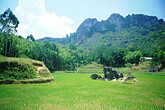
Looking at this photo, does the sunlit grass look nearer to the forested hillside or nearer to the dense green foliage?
the dense green foliage

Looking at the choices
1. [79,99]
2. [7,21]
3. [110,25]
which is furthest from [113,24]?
[79,99]

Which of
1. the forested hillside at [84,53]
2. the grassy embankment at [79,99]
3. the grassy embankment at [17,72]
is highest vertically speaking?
the forested hillside at [84,53]

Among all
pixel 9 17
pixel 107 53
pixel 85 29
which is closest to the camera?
pixel 9 17

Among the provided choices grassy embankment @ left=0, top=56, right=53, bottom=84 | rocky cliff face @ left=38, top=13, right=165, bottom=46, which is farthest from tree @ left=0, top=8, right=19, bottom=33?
rocky cliff face @ left=38, top=13, right=165, bottom=46

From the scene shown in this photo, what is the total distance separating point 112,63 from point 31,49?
4919 cm

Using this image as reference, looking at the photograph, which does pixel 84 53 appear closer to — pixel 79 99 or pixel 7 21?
pixel 7 21

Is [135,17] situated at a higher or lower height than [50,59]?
higher

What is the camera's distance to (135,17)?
164500mm

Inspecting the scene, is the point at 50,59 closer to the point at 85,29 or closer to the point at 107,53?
the point at 107,53

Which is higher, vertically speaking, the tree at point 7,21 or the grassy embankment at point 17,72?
the tree at point 7,21

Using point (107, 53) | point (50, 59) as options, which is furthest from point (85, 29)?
point (50, 59)

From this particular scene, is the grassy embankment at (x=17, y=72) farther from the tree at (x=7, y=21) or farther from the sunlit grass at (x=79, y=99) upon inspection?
the tree at (x=7, y=21)

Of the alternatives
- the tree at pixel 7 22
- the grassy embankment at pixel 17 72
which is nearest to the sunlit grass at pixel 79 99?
the grassy embankment at pixel 17 72

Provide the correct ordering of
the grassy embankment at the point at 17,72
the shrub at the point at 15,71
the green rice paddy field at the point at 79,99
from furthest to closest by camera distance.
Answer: the shrub at the point at 15,71
the grassy embankment at the point at 17,72
the green rice paddy field at the point at 79,99
